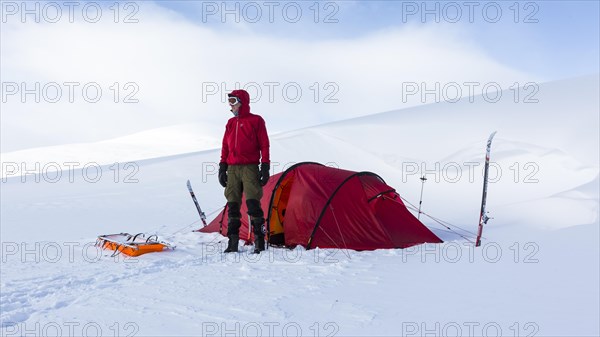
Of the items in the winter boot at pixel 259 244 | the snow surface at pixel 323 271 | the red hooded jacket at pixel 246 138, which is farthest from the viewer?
the red hooded jacket at pixel 246 138

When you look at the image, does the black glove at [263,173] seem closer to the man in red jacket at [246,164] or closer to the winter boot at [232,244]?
the man in red jacket at [246,164]

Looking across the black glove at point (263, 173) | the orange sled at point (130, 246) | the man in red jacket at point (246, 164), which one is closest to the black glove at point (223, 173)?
the man in red jacket at point (246, 164)

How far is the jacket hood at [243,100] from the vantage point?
255 inches

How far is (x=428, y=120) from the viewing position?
71.3ft

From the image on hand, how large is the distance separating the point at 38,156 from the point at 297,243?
133 feet

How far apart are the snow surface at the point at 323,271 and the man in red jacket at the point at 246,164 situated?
37 centimetres

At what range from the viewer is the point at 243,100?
654cm

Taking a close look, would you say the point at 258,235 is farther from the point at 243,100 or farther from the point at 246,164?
the point at 243,100

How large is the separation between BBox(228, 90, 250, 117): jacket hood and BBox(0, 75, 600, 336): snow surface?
1862 millimetres

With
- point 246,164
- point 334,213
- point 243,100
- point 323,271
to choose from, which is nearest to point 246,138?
point 246,164

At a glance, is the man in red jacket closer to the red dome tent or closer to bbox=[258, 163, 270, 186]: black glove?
bbox=[258, 163, 270, 186]: black glove

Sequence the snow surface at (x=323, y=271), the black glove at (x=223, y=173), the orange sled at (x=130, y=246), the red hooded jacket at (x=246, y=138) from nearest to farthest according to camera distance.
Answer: the snow surface at (x=323, y=271) → the orange sled at (x=130, y=246) → the red hooded jacket at (x=246, y=138) → the black glove at (x=223, y=173)

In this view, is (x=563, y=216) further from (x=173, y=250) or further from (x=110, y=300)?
(x=110, y=300)

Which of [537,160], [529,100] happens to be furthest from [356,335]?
[529,100]
